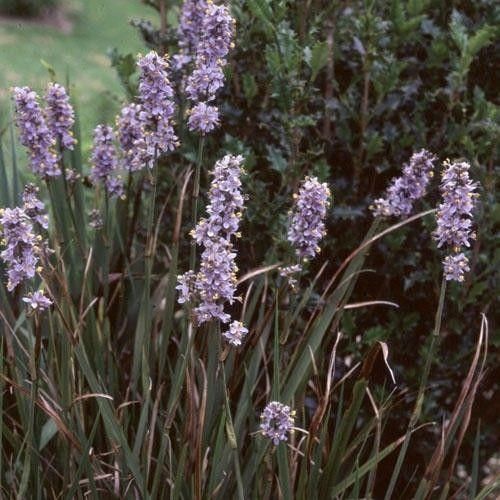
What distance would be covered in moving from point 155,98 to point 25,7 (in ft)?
42.4

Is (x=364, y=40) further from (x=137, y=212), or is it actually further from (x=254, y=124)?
(x=137, y=212)

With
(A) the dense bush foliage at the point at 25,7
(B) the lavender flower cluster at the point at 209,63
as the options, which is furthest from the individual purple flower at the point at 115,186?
(A) the dense bush foliage at the point at 25,7

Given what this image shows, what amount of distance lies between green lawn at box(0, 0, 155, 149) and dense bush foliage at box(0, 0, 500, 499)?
5.52 meters

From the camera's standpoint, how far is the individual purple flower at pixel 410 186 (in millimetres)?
2781

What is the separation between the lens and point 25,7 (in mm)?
14742

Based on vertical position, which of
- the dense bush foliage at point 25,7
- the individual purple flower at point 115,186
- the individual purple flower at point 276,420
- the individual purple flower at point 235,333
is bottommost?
the individual purple flower at point 276,420

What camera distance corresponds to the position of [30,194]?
110 inches

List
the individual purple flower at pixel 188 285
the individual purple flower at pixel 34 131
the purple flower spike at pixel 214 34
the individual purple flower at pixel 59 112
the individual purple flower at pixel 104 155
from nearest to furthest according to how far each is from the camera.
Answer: the individual purple flower at pixel 188 285 → the purple flower spike at pixel 214 34 → the individual purple flower at pixel 34 131 → the individual purple flower at pixel 59 112 → the individual purple flower at pixel 104 155

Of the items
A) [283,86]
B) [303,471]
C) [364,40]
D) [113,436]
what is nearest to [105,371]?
[113,436]

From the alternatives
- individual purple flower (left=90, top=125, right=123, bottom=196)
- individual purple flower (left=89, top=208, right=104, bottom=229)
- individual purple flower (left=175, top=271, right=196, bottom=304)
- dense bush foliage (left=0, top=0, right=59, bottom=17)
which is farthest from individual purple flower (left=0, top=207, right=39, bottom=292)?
dense bush foliage (left=0, top=0, right=59, bottom=17)

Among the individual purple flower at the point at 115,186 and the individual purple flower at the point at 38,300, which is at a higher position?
the individual purple flower at the point at 115,186

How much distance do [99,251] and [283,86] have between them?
2.99 ft

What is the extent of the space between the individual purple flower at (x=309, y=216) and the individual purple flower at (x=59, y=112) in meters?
0.87

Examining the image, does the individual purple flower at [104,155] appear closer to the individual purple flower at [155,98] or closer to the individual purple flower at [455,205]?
the individual purple flower at [155,98]
